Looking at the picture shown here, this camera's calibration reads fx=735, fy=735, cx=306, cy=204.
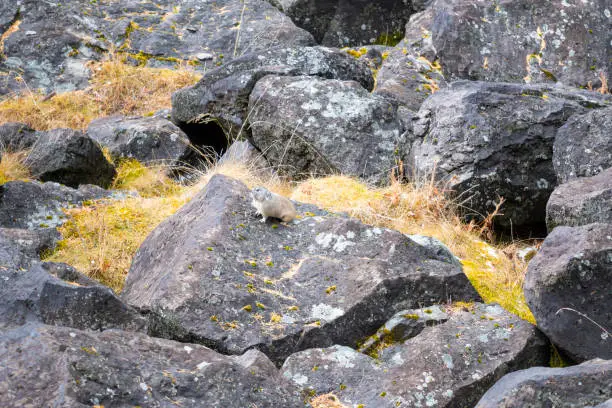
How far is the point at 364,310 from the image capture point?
6000mm

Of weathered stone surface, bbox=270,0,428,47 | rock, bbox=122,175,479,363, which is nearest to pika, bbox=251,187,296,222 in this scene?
rock, bbox=122,175,479,363

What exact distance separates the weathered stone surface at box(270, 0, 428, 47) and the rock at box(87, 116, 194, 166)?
5149 millimetres

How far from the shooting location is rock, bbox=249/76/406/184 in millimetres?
9867

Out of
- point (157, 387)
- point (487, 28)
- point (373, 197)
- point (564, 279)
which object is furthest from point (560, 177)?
point (157, 387)

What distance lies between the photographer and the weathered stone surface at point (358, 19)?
1527cm

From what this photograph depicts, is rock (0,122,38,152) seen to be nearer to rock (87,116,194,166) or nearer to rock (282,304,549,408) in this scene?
rock (87,116,194,166)

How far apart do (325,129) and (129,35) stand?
663 cm

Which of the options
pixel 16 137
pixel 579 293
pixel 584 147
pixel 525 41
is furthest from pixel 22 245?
pixel 525 41

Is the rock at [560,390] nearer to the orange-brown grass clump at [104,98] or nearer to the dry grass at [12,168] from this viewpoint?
the dry grass at [12,168]

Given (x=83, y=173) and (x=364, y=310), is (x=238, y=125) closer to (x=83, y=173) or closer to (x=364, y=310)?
(x=83, y=173)

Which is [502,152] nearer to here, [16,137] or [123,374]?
[123,374]

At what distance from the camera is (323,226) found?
693 centimetres

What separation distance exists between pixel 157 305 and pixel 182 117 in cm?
616

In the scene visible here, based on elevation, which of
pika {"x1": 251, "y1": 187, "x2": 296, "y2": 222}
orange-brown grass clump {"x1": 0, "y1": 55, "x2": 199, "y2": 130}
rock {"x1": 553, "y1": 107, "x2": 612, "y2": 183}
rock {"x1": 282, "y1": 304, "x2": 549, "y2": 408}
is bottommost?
orange-brown grass clump {"x1": 0, "y1": 55, "x2": 199, "y2": 130}
